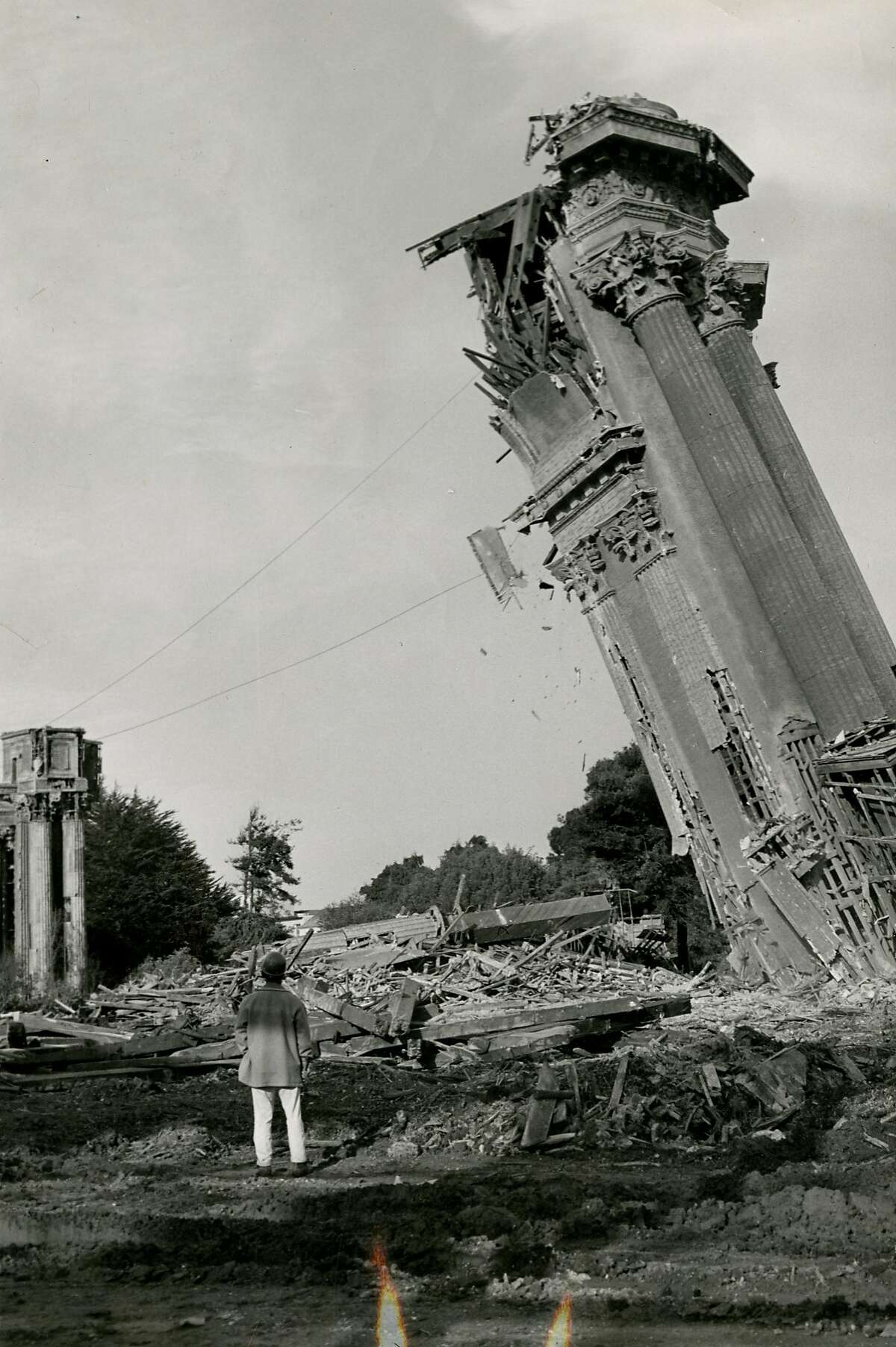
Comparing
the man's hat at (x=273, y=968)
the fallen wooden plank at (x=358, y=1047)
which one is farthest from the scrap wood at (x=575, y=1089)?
the fallen wooden plank at (x=358, y=1047)

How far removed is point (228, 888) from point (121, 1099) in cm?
3216

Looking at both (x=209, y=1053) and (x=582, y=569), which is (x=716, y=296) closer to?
(x=582, y=569)

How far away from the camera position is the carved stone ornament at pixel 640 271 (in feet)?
73.3

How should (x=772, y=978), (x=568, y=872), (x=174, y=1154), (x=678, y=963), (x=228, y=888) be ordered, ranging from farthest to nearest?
(x=568, y=872), (x=228, y=888), (x=678, y=963), (x=772, y=978), (x=174, y=1154)

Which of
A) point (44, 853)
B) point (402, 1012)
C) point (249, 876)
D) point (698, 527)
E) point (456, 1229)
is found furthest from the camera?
point (249, 876)

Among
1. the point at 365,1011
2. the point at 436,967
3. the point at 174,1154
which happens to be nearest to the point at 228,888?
the point at 436,967

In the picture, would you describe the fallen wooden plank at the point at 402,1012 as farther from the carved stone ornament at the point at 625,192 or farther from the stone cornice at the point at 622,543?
the carved stone ornament at the point at 625,192

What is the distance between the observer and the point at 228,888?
139 ft

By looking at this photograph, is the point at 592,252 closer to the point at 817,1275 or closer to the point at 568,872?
the point at 817,1275

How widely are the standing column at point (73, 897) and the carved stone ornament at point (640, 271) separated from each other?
18518 mm

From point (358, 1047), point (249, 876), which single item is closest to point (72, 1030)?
point (358, 1047)

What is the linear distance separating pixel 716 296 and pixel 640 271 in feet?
6.83

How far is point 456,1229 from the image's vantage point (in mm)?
5477

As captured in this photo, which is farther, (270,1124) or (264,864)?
(264,864)
